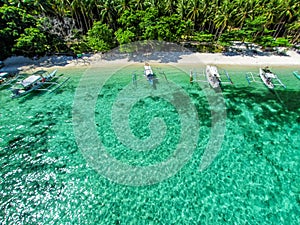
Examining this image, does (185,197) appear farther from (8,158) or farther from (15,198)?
(8,158)

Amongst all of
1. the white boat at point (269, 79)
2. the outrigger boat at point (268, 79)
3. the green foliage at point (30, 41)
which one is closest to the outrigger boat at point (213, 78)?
the outrigger boat at point (268, 79)

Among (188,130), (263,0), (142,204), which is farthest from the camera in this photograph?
(263,0)

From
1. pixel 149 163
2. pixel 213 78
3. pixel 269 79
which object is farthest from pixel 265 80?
pixel 149 163

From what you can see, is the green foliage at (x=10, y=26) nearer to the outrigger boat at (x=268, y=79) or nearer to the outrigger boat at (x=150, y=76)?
the outrigger boat at (x=150, y=76)

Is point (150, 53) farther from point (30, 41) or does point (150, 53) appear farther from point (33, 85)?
point (33, 85)

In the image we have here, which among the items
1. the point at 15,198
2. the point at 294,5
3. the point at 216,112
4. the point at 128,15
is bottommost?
the point at 15,198

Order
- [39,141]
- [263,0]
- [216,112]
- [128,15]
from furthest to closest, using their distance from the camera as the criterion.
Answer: [263,0] < [128,15] < [216,112] < [39,141]

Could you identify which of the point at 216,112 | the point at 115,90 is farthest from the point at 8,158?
the point at 216,112
